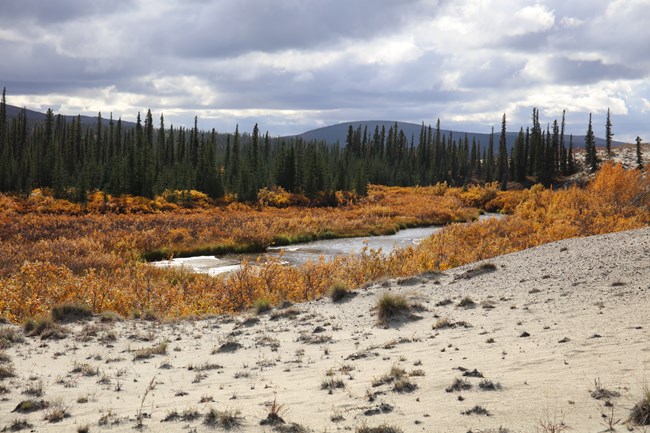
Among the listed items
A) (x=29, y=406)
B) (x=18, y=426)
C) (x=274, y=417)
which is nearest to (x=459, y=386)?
(x=274, y=417)

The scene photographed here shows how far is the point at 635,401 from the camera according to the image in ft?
17.8

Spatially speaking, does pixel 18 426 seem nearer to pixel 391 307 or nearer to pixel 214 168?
pixel 391 307

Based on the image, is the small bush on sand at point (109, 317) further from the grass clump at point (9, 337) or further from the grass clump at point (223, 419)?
the grass clump at point (223, 419)

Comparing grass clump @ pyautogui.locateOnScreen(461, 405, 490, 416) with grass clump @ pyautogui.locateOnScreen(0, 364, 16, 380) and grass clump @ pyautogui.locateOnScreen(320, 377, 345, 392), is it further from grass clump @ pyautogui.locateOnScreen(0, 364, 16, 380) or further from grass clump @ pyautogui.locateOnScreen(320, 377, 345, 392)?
grass clump @ pyautogui.locateOnScreen(0, 364, 16, 380)

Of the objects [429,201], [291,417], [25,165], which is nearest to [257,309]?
[291,417]

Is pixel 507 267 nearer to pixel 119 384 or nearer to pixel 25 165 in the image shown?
pixel 119 384

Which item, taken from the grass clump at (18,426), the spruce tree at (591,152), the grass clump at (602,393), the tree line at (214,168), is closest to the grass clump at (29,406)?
the grass clump at (18,426)

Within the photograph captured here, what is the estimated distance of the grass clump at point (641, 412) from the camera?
4.96m

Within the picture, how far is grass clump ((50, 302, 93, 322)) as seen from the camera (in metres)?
11.3

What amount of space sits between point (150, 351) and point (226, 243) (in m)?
19.4

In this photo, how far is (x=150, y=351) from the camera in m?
9.21

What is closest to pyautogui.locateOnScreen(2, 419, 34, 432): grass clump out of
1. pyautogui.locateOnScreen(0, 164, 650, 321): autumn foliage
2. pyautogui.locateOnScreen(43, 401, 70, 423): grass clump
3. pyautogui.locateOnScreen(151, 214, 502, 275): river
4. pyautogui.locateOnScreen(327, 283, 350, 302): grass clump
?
pyautogui.locateOnScreen(43, 401, 70, 423): grass clump

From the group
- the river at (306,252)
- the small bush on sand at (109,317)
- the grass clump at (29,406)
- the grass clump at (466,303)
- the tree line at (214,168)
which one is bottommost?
the river at (306,252)

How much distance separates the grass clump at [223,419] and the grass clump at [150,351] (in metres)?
3.38
